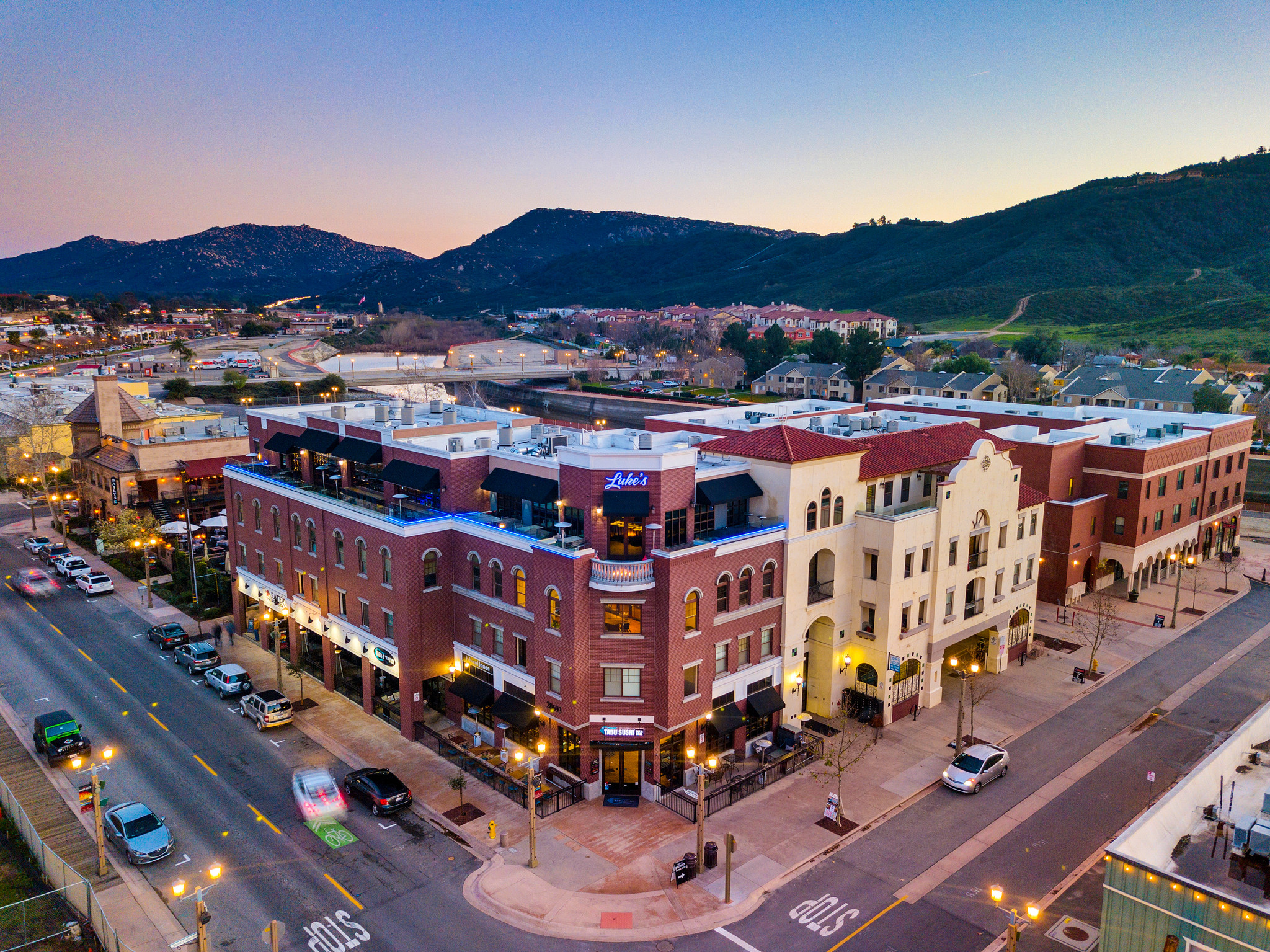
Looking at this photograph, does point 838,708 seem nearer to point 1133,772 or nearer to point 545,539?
point 1133,772

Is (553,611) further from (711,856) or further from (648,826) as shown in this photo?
(711,856)

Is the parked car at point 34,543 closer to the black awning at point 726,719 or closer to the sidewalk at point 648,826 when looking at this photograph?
the sidewalk at point 648,826

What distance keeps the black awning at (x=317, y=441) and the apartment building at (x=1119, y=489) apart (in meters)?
45.7

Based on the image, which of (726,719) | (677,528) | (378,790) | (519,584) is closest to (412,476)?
(519,584)

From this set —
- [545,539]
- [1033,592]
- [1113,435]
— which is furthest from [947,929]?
[1113,435]

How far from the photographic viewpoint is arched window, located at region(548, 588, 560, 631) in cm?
3347

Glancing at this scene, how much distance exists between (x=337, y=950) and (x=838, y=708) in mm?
25297

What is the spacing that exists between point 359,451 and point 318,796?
18.7 metres

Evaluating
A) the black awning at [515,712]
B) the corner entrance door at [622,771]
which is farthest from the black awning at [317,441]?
the corner entrance door at [622,771]

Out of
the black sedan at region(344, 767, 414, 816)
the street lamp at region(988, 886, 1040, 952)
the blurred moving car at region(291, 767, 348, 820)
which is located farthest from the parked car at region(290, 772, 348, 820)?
the street lamp at region(988, 886, 1040, 952)

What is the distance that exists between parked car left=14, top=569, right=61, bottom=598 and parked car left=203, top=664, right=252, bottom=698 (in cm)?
2486

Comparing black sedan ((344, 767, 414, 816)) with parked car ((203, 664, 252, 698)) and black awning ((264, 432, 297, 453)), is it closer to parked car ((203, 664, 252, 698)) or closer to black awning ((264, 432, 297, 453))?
parked car ((203, 664, 252, 698))

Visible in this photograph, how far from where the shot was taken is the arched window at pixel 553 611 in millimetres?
33469

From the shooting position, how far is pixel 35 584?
203 ft
